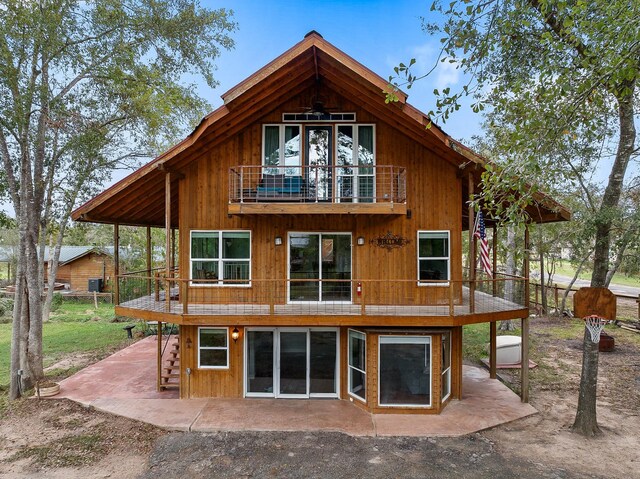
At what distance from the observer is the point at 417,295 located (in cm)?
1041

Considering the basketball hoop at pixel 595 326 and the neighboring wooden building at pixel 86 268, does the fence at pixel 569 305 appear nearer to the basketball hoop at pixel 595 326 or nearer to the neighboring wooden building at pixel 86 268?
the basketball hoop at pixel 595 326

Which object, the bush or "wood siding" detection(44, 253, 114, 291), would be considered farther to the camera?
"wood siding" detection(44, 253, 114, 291)

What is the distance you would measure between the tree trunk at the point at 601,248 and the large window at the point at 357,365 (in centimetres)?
488

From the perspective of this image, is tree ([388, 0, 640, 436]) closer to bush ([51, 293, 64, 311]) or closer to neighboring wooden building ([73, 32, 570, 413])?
neighboring wooden building ([73, 32, 570, 413])

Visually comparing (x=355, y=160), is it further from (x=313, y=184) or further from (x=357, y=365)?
(x=357, y=365)

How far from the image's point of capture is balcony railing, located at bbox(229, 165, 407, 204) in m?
10.4

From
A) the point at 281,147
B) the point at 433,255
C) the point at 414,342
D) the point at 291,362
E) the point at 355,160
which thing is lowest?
the point at 291,362

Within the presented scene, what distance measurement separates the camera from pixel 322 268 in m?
10.6

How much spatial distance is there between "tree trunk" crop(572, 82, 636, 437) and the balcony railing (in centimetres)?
479

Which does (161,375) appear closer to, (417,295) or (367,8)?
(417,295)

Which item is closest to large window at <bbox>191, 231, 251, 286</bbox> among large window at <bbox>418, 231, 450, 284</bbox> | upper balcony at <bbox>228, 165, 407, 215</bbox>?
upper balcony at <bbox>228, 165, 407, 215</bbox>

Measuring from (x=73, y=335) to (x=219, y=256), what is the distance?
13.3m

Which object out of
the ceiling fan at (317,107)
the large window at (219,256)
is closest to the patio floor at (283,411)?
the large window at (219,256)

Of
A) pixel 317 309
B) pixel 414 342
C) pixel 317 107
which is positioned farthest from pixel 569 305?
pixel 317 107
